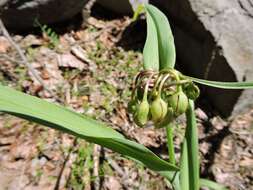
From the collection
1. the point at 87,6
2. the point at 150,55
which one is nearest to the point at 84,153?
the point at 150,55

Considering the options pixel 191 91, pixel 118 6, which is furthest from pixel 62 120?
pixel 118 6

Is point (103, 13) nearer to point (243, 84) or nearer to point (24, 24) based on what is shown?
point (24, 24)

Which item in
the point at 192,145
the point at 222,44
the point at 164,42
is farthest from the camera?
the point at 222,44

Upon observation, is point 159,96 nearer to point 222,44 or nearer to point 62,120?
point 62,120

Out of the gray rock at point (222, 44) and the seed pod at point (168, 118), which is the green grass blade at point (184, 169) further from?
the gray rock at point (222, 44)

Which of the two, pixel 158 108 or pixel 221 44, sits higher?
pixel 158 108

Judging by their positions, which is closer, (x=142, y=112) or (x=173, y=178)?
(x=142, y=112)

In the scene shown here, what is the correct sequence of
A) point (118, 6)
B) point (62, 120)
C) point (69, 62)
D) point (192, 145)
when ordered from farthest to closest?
1. point (118, 6)
2. point (69, 62)
3. point (192, 145)
4. point (62, 120)
